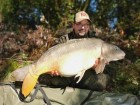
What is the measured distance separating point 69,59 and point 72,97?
1.75 ft

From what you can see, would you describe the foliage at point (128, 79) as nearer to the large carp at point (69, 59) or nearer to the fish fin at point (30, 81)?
the large carp at point (69, 59)

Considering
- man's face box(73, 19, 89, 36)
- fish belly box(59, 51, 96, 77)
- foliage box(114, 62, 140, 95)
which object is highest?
man's face box(73, 19, 89, 36)

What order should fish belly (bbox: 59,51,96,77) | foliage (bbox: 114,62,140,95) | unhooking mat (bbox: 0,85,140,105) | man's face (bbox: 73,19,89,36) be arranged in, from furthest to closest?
foliage (bbox: 114,62,140,95) → man's face (bbox: 73,19,89,36) → unhooking mat (bbox: 0,85,140,105) → fish belly (bbox: 59,51,96,77)

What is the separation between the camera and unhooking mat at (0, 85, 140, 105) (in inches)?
211

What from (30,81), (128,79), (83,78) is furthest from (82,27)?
(128,79)

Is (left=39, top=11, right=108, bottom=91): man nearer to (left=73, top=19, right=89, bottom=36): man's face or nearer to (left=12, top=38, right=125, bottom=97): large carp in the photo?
(left=73, top=19, right=89, bottom=36): man's face

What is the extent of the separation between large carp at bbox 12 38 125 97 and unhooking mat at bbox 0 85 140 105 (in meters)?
0.33

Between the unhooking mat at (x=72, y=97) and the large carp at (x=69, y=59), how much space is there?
325mm

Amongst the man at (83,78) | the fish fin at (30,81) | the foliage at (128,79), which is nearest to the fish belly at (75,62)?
the fish fin at (30,81)

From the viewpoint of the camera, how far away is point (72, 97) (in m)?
5.54

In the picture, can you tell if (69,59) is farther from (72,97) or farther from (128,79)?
(128,79)

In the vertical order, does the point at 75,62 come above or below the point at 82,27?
below

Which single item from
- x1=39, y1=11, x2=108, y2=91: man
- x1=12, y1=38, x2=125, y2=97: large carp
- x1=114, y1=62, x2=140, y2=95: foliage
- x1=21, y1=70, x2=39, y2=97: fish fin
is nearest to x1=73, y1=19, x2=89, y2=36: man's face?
x1=39, y1=11, x2=108, y2=91: man

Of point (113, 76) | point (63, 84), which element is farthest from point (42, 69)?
point (113, 76)
